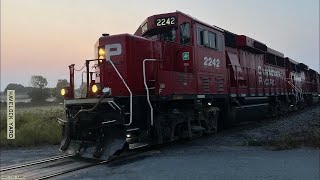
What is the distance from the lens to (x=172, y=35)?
11031mm

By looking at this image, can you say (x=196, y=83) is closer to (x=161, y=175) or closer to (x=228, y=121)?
(x=228, y=121)

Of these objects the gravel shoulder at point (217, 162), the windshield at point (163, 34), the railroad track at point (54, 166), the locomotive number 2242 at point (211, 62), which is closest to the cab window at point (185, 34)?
the windshield at point (163, 34)

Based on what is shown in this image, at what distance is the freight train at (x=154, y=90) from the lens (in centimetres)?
915

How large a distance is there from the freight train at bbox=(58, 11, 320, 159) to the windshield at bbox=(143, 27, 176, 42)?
0.03 metres

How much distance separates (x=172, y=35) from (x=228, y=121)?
443 centimetres

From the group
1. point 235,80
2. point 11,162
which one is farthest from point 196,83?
point 11,162

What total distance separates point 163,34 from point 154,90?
6.63 feet

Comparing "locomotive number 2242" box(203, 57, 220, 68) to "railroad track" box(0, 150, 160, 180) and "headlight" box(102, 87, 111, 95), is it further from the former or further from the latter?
"headlight" box(102, 87, 111, 95)

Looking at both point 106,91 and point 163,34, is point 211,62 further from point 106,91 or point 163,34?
point 106,91

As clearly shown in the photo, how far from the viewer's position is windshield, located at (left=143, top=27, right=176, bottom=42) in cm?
1102

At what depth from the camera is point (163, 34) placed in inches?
440

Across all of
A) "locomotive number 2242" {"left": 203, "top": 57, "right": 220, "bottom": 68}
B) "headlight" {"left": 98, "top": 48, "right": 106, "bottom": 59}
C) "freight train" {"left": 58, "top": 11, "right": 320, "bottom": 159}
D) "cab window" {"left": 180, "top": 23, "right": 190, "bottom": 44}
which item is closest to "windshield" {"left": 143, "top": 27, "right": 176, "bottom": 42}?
"freight train" {"left": 58, "top": 11, "right": 320, "bottom": 159}

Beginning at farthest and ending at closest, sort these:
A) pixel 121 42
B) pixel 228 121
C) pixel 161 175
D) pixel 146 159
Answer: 1. pixel 228 121
2. pixel 121 42
3. pixel 146 159
4. pixel 161 175

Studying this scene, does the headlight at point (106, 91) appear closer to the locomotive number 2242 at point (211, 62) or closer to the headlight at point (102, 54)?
the headlight at point (102, 54)
